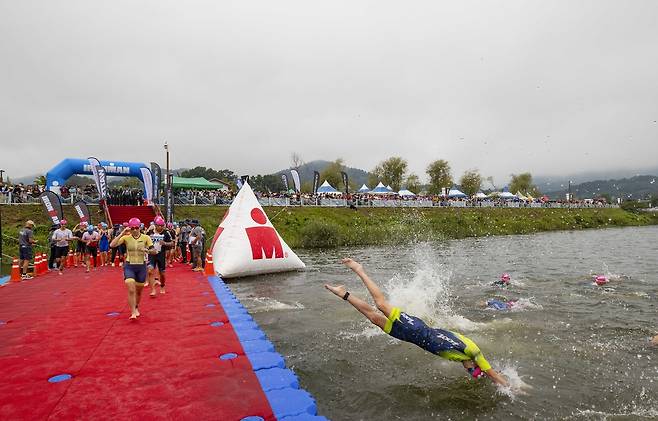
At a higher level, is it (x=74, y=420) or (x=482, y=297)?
(x=74, y=420)

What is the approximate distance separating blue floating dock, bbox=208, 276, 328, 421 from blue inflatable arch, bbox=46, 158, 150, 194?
986 inches

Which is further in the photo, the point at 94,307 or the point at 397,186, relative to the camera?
the point at 397,186

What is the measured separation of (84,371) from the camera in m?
5.51

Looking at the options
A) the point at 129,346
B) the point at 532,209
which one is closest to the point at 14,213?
the point at 129,346

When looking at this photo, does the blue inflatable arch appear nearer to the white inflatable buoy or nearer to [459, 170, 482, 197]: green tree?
the white inflatable buoy

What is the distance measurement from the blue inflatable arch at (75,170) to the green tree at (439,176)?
65225 millimetres

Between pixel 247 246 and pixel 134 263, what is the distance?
23.4ft

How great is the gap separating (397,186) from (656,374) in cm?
7772

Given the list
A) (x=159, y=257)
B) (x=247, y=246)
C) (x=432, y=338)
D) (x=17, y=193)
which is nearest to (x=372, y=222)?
(x=247, y=246)

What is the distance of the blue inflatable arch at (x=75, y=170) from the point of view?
92.8 feet

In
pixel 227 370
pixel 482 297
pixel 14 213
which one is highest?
pixel 14 213

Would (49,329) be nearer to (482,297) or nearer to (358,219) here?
(482,297)

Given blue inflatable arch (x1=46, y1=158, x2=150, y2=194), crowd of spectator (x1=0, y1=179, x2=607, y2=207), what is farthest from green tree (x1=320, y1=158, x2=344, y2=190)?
blue inflatable arch (x1=46, y1=158, x2=150, y2=194)

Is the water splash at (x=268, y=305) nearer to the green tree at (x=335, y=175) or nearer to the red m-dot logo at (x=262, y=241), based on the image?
the red m-dot logo at (x=262, y=241)
